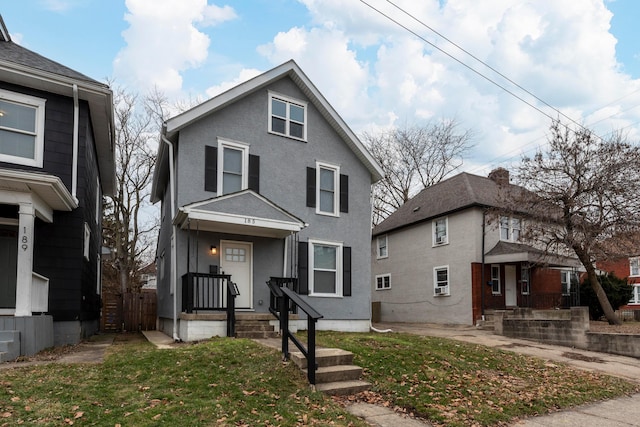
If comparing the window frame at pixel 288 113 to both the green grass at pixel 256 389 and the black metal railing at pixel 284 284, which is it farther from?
the green grass at pixel 256 389

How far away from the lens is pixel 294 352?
22.9 ft

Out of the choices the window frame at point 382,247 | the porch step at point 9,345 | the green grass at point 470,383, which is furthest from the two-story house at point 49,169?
the window frame at point 382,247

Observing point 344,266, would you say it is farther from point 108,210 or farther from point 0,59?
point 108,210

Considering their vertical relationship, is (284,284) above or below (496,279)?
above

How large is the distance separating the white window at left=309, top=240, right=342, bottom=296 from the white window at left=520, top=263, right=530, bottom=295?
9.92m

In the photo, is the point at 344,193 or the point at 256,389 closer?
the point at 256,389

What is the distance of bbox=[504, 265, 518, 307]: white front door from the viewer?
63.8ft

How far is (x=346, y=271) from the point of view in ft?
47.2

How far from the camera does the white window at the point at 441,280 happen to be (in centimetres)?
1958

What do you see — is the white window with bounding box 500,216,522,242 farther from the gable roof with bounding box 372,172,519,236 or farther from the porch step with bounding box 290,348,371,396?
the porch step with bounding box 290,348,371,396

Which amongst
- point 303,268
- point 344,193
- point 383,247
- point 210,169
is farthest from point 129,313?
point 383,247

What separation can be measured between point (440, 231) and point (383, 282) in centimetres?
485

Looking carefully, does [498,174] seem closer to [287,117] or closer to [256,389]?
[287,117]

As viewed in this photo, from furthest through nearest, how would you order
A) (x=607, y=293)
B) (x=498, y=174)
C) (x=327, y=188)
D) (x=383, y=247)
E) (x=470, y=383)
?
(x=383, y=247) < (x=498, y=174) < (x=607, y=293) < (x=327, y=188) < (x=470, y=383)
